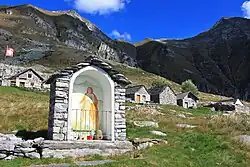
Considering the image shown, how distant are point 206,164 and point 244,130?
8971mm

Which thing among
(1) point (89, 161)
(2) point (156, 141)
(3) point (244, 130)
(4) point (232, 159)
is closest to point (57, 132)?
(1) point (89, 161)

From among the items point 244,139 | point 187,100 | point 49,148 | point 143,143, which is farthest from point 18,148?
point 187,100

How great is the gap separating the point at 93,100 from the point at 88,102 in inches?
14.1

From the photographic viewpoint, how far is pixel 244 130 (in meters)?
22.6

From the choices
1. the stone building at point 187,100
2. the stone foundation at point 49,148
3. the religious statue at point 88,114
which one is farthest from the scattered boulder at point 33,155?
the stone building at point 187,100

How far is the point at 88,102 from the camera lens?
61.3 ft

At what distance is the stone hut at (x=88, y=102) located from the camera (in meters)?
16.4

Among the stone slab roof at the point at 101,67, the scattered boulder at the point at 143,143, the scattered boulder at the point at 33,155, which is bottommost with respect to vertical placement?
→ the scattered boulder at the point at 33,155

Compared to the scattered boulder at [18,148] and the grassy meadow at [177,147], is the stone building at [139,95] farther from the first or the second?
the scattered boulder at [18,148]

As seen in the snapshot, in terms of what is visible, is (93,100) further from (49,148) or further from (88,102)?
(49,148)

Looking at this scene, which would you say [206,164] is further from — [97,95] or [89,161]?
[97,95]

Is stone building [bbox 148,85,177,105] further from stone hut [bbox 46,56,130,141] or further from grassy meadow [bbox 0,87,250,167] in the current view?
stone hut [bbox 46,56,130,141]

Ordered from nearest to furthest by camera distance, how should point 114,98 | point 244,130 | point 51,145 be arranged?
point 51,145
point 114,98
point 244,130

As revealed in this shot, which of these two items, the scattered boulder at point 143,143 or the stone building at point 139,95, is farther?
the stone building at point 139,95
